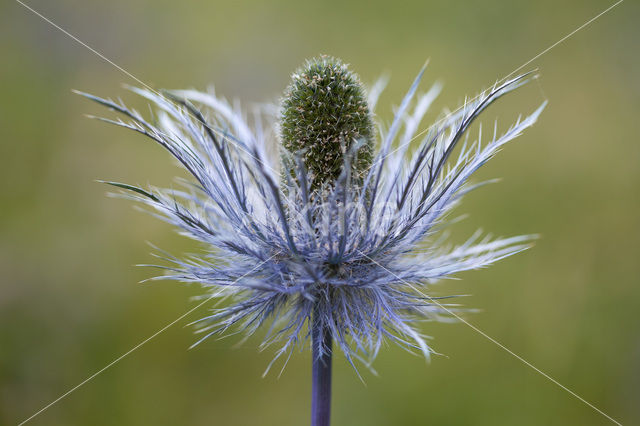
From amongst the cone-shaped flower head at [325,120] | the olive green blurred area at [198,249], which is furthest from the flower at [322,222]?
the olive green blurred area at [198,249]

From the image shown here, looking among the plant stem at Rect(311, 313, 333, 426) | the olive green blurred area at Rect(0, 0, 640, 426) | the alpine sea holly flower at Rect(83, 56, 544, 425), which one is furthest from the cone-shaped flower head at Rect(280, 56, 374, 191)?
the olive green blurred area at Rect(0, 0, 640, 426)

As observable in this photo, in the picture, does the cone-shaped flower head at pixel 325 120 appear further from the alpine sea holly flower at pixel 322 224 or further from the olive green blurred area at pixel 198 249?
the olive green blurred area at pixel 198 249

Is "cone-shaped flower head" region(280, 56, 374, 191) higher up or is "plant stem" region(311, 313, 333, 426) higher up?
"cone-shaped flower head" region(280, 56, 374, 191)

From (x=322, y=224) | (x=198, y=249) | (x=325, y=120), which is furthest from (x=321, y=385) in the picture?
(x=198, y=249)

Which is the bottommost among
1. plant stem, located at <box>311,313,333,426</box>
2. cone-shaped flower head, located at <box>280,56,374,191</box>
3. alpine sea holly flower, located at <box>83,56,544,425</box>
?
plant stem, located at <box>311,313,333,426</box>

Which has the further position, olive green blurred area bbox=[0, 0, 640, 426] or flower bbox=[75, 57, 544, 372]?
olive green blurred area bbox=[0, 0, 640, 426]

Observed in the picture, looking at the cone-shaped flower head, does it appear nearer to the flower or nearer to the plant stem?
the flower
